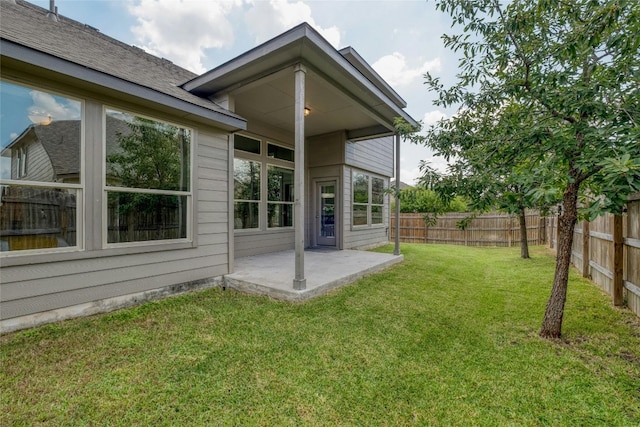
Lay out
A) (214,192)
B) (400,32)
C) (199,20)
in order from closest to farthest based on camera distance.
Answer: (214,192), (400,32), (199,20)

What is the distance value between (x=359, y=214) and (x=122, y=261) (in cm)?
633

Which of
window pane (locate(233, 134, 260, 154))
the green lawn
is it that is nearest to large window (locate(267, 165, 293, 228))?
window pane (locate(233, 134, 260, 154))

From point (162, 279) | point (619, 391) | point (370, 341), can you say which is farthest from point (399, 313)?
point (162, 279)

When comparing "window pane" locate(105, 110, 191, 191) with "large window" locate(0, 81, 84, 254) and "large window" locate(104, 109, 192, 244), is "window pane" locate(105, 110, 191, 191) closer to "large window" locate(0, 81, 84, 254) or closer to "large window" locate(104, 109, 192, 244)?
"large window" locate(104, 109, 192, 244)

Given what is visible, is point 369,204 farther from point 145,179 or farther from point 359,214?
point 145,179

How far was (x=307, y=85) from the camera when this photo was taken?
190 inches

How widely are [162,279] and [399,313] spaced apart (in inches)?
125

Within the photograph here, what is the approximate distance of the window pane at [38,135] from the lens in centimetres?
268

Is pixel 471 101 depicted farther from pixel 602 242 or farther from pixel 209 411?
pixel 209 411

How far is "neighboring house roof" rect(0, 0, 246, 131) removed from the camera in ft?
8.52

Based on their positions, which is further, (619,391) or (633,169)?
(619,391)

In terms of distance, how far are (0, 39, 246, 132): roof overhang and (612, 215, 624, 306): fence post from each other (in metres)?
5.78

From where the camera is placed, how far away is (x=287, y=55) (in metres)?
3.69

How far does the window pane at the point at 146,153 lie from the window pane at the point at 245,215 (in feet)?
6.96
